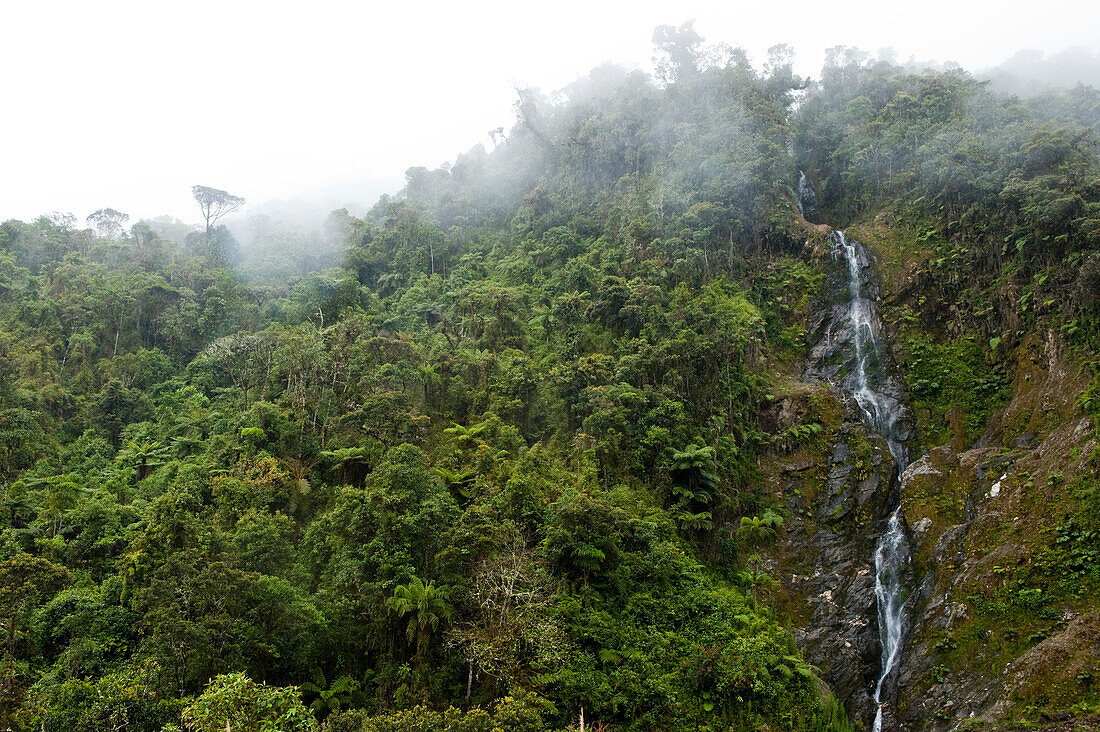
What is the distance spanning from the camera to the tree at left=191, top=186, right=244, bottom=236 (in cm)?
5053

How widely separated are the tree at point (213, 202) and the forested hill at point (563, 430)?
1939 millimetres

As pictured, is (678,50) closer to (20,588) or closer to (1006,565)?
(1006,565)

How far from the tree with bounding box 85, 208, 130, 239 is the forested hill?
3587 mm

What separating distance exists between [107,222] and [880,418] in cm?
6113

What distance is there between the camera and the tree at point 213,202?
50.5m

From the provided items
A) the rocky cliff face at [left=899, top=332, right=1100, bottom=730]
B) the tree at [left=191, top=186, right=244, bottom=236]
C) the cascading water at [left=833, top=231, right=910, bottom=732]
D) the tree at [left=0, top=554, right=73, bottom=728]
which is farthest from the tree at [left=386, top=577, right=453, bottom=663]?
the tree at [left=191, top=186, right=244, bottom=236]

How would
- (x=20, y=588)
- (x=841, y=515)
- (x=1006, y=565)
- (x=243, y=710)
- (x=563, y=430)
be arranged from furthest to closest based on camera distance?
(x=563, y=430) < (x=841, y=515) < (x=1006, y=565) < (x=20, y=588) < (x=243, y=710)

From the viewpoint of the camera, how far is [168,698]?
13.5m

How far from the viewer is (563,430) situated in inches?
1027

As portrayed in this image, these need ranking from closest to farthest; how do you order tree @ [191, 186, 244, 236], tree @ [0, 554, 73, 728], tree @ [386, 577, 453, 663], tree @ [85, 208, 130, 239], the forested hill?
1. tree @ [0, 554, 73, 728]
2. tree @ [386, 577, 453, 663]
3. the forested hill
4. tree @ [191, 186, 244, 236]
5. tree @ [85, 208, 130, 239]

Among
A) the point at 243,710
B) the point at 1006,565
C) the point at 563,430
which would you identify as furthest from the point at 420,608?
the point at 1006,565

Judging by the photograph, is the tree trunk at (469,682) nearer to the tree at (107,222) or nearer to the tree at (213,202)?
the tree at (213,202)

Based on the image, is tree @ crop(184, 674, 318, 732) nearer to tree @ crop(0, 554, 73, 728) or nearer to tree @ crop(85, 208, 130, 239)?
tree @ crop(0, 554, 73, 728)

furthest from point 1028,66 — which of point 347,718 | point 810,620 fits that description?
point 347,718
